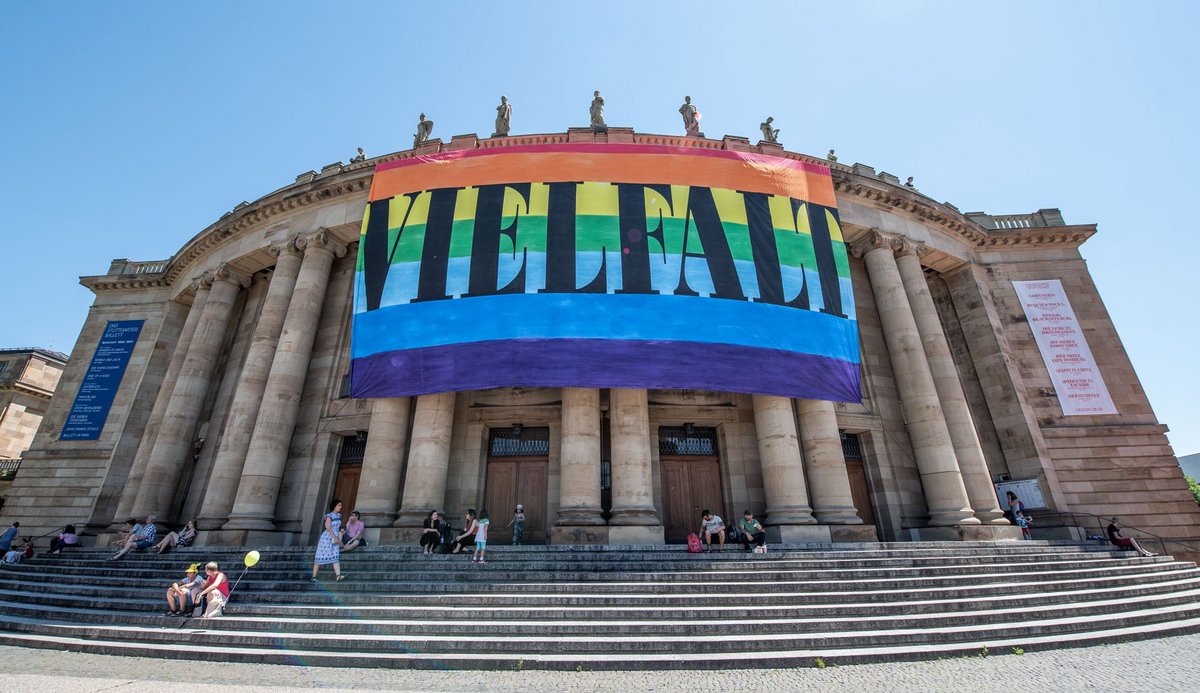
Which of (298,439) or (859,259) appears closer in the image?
(298,439)

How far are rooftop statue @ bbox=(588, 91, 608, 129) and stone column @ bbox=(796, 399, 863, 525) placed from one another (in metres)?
13.3

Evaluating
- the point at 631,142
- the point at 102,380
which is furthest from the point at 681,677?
the point at 102,380

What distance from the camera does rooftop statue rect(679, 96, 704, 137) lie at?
2109 centimetres

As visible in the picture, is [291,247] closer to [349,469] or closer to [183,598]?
[349,469]

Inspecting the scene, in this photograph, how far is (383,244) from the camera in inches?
659

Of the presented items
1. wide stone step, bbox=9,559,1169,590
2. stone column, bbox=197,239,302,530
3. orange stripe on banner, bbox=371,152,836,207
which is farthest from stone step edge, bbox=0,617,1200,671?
orange stripe on banner, bbox=371,152,836,207

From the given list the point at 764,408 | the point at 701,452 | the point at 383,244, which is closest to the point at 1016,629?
the point at 764,408

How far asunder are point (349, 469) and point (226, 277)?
433 inches

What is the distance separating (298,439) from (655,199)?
1498 cm

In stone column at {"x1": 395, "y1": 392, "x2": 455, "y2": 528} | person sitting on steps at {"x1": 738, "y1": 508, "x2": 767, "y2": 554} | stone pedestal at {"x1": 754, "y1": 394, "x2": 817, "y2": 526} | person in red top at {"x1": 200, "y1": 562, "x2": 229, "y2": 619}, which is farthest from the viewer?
stone column at {"x1": 395, "y1": 392, "x2": 455, "y2": 528}

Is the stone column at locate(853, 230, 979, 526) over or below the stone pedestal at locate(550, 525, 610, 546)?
over

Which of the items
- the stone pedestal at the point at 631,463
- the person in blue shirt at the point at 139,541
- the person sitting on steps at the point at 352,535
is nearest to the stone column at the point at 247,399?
→ the person in blue shirt at the point at 139,541

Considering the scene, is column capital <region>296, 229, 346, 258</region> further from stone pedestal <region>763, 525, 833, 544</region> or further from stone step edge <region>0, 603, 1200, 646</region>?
stone pedestal <region>763, 525, 833, 544</region>

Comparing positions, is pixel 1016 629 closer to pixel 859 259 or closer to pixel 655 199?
pixel 655 199
